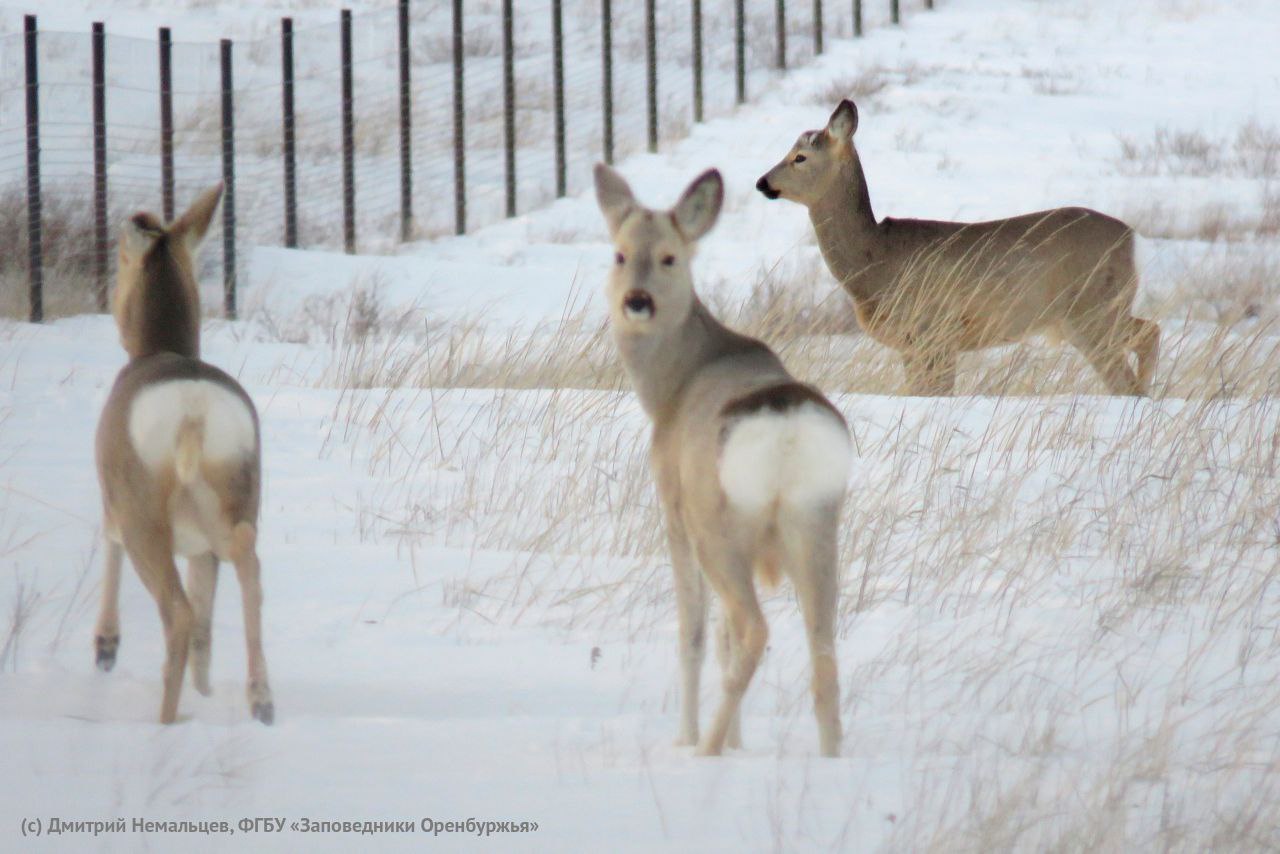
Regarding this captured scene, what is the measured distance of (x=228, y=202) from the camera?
15312 mm

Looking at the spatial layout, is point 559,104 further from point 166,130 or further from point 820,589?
point 820,589

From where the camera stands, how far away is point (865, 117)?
21844 mm

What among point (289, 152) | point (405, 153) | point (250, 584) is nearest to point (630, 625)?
point (250, 584)

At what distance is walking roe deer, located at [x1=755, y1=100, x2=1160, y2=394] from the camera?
8.95 meters

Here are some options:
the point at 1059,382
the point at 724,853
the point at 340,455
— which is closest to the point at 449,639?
the point at 724,853

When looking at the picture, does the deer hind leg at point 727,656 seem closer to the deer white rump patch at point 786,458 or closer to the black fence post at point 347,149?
the deer white rump patch at point 786,458

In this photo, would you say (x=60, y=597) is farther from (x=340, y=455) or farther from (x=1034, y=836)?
(x=1034, y=836)

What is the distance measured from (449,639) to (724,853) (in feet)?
6.68

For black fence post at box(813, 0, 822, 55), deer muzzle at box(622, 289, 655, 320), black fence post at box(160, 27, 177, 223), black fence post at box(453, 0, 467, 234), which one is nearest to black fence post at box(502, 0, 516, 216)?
black fence post at box(453, 0, 467, 234)

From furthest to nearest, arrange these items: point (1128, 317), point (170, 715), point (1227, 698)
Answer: point (1128, 317) → point (1227, 698) → point (170, 715)

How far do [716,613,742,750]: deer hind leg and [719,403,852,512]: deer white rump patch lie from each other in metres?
0.46

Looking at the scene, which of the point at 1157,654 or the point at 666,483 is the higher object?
the point at 666,483

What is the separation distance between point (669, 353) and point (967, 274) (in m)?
5.15

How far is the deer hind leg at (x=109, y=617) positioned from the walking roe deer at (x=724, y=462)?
1.47 metres
